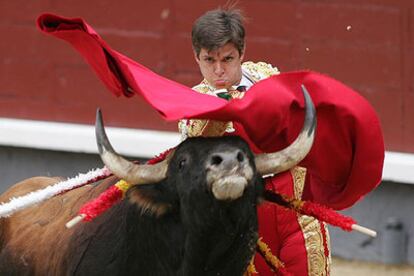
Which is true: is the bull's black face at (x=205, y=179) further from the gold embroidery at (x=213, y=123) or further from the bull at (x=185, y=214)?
the gold embroidery at (x=213, y=123)

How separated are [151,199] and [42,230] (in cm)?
108

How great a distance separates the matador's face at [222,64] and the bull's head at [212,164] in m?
0.41

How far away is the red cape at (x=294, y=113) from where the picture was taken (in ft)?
14.1

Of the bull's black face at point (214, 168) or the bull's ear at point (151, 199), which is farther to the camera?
the bull's ear at point (151, 199)

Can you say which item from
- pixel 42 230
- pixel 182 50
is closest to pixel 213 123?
pixel 42 230

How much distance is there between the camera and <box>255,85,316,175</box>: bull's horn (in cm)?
420

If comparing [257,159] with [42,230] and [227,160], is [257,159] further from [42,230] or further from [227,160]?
[42,230]

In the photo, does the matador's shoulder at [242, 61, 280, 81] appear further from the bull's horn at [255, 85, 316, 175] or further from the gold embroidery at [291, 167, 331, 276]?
the bull's horn at [255, 85, 316, 175]

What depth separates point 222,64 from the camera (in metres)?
4.62

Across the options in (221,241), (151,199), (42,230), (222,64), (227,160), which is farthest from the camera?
(42,230)

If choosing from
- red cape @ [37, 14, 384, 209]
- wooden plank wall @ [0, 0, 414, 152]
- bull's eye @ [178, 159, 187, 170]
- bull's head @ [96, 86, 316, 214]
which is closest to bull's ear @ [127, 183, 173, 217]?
bull's head @ [96, 86, 316, 214]

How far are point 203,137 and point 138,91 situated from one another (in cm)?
31

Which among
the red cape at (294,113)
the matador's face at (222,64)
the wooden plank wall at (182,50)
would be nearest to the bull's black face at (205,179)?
the red cape at (294,113)

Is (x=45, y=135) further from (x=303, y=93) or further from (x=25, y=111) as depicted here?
(x=303, y=93)
